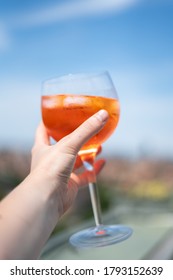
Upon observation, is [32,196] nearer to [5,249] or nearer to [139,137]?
[5,249]

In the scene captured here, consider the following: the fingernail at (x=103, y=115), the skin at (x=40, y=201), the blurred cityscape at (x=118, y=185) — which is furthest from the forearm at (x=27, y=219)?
the blurred cityscape at (x=118, y=185)

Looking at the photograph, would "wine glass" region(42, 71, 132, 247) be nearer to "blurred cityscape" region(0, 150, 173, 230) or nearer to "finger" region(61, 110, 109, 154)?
"finger" region(61, 110, 109, 154)

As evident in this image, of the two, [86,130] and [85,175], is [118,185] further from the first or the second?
[86,130]

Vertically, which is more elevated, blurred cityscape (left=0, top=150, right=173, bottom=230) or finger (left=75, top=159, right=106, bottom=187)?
finger (left=75, top=159, right=106, bottom=187)

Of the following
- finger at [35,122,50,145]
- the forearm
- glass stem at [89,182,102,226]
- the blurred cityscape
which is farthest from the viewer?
the blurred cityscape

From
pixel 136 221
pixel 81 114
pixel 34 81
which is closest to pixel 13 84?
pixel 34 81

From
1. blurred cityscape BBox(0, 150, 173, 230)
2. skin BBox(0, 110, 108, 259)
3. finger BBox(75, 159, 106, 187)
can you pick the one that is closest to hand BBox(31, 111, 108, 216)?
skin BBox(0, 110, 108, 259)

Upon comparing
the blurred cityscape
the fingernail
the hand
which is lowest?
the blurred cityscape
